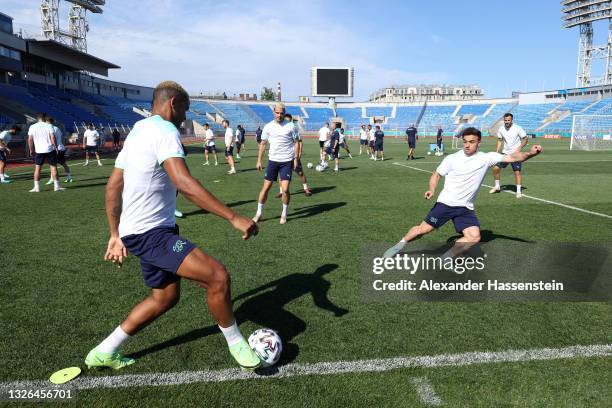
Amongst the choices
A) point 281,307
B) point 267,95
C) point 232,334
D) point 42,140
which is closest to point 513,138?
point 281,307

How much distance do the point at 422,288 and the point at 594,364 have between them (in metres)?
1.85

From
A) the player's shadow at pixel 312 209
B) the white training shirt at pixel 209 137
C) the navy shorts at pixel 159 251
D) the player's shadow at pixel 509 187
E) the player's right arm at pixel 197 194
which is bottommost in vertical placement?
the player's shadow at pixel 312 209

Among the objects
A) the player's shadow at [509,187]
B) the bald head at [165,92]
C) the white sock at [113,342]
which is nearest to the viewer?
the bald head at [165,92]

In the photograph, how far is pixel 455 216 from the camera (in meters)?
5.43

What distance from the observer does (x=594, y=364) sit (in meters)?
3.24

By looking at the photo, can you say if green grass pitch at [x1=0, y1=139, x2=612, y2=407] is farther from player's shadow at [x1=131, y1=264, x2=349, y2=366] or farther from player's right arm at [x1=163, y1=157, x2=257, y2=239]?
player's right arm at [x1=163, y1=157, x2=257, y2=239]

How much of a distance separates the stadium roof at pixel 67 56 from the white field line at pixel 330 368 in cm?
4770

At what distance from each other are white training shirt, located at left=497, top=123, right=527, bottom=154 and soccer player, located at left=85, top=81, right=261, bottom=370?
396 inches

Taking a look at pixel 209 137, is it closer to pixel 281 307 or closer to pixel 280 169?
pixel 280 169

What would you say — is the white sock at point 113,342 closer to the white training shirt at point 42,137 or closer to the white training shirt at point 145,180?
the white training shirt at point 145,180

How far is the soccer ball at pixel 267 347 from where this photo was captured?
10.6 feet

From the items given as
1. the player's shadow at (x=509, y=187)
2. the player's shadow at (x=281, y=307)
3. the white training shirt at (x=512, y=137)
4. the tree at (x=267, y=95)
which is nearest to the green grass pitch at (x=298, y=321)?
the player's shadow at (x=281, y=307)

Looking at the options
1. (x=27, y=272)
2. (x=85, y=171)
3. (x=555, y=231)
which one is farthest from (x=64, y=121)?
(x=555, y=231)

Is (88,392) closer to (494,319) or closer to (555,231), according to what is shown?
(494,319)
